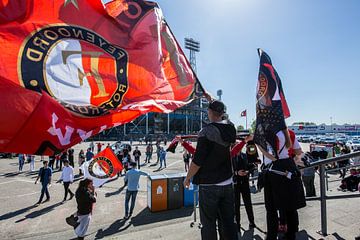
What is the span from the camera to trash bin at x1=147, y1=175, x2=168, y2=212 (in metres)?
8.02

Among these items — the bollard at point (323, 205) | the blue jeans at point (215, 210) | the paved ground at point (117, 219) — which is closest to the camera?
the blue jeans at point (215, 210)

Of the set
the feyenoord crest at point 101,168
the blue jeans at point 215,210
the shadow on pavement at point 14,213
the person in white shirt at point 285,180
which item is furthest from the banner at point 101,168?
the person in white shirt at point 285,180

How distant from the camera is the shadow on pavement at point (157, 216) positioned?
285 inches

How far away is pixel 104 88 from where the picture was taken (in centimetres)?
→ 326

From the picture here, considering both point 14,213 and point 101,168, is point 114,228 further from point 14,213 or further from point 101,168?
point 14,213

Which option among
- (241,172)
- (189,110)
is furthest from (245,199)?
(189,110)

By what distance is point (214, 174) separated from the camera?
2.63 m

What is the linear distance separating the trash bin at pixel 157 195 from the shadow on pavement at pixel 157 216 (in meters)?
0.21

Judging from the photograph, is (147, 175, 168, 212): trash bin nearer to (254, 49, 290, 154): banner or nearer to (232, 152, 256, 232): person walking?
(232, 152, 256, 232): person walking

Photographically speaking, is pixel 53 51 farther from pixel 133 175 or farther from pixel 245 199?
pixel 133 175

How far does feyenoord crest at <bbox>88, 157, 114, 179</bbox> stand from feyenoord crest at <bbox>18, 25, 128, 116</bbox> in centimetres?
498

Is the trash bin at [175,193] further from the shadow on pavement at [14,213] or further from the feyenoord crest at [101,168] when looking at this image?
the shadow on pavement at [14,213]

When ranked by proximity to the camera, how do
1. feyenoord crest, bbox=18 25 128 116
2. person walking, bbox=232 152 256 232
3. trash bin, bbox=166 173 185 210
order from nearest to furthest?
feyenoord crest, bbox=18 25 128 116, person walking, bbox=232 152 256 232, trash bin, bbox=166 173 185 210

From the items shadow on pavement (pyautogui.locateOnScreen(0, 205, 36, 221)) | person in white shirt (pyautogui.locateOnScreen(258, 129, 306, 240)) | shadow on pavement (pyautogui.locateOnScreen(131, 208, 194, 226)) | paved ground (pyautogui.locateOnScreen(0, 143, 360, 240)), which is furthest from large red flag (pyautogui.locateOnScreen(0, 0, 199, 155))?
shadow on pavement (pyautogui.locateOnScreen(0, 205, 36, 221))
